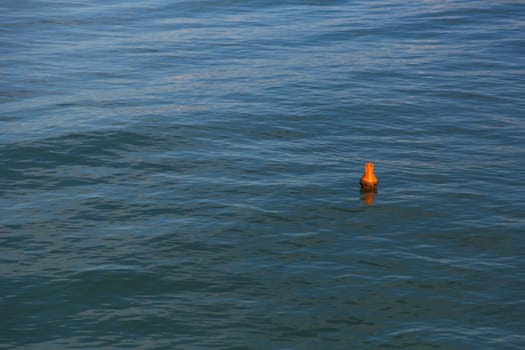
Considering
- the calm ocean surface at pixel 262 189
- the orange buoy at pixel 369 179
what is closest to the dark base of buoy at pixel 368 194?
the orange buoy at pixel 369 179

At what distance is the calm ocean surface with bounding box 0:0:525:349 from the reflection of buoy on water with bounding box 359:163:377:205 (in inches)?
13.3

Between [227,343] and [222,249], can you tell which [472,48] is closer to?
[222,249]

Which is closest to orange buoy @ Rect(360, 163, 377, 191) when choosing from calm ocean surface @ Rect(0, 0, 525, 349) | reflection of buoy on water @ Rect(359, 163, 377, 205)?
reflection of buoy on water @ Rect(359, 163, 377, 205)

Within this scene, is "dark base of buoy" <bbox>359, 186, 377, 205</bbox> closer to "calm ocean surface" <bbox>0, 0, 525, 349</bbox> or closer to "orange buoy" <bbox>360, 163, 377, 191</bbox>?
"orange buoy" <bbox>360, 163, 377, 191</bbox>

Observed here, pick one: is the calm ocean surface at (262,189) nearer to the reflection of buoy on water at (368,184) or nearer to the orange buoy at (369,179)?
the reflection of buoy on water at (368,184)

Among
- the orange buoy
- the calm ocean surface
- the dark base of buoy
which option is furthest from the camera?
the dark base of buoy

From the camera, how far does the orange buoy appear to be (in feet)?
118

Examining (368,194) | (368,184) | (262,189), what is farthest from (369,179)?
(262,189)

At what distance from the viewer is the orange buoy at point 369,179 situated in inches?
1418

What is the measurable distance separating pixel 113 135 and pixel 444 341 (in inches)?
930

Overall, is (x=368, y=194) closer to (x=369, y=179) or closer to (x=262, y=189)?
(x=369, y=179)

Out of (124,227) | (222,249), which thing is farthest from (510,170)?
(124,227)

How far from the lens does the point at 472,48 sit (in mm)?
61781

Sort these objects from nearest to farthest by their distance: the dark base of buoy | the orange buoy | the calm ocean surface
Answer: the calm ocean surface → the orange buoy → the dark base of buoy
